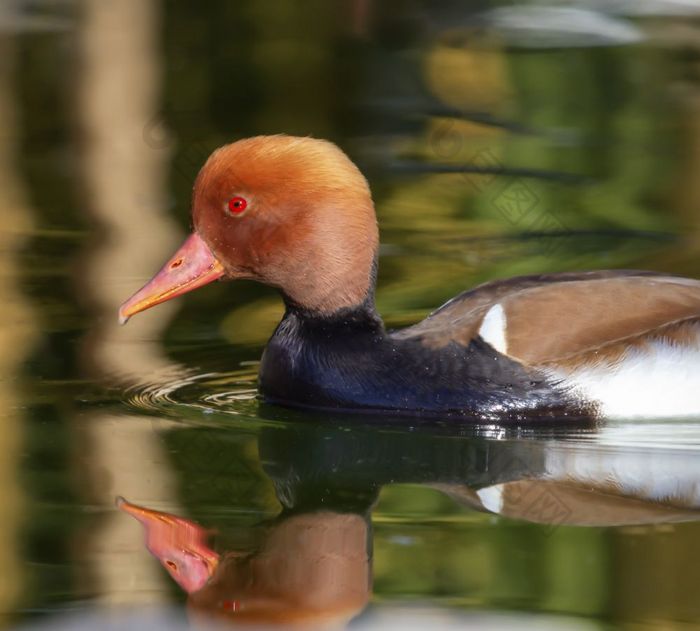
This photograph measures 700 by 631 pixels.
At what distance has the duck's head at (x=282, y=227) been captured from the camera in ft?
21.6

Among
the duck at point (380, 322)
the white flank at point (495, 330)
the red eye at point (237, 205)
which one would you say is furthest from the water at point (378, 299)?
the red eye at point (237, 205)

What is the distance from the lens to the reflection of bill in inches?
190

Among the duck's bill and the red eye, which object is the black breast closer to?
the duck's bill

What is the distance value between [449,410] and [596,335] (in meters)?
0.68

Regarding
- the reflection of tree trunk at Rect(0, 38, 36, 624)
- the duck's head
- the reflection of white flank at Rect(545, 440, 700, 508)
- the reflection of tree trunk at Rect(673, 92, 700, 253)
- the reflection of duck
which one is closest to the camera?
the reflection of duck

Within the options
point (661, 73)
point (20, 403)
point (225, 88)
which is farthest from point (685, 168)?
point (20, 403)

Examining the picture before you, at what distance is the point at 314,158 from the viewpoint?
6.59 m

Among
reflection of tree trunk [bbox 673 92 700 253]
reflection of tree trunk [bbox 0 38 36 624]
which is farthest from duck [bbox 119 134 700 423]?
reflection of tree trunk [bbox 673 92 700 253]

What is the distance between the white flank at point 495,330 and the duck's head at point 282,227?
53 cm

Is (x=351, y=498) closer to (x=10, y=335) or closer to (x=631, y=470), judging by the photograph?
(x=631, y=470)

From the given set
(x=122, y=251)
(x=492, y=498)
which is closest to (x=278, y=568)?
(x=492, y=498)

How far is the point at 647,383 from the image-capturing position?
265 inches

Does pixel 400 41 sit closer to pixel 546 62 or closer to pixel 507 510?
pixel 546 62

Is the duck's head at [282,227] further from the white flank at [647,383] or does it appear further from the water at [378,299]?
the white flank at [647,383]
